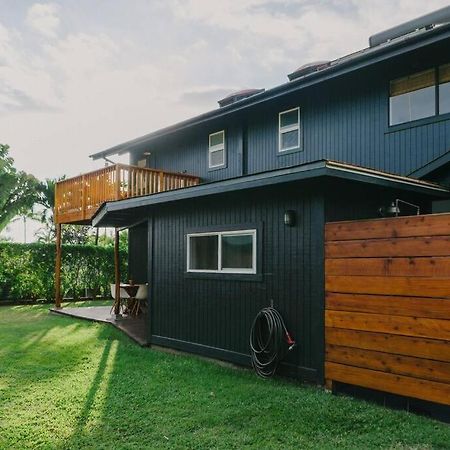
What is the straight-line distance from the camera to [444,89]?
7.25 meters

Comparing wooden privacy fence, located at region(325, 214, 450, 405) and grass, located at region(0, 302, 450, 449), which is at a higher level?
wooden privacy fence, located at region(325, 214, 450, 405)

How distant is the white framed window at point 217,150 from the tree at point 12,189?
40.4ft

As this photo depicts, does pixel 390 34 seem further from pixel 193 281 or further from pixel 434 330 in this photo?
pixel 434 330

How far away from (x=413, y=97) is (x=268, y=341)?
15.2ft

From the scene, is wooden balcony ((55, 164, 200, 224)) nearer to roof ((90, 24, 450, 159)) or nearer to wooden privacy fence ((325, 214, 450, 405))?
roof ((90, 24, 450, 159))

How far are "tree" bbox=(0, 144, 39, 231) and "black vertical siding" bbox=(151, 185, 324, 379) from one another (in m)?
14.9

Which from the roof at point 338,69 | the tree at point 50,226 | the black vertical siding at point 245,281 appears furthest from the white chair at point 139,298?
A: the tree at point 50,226

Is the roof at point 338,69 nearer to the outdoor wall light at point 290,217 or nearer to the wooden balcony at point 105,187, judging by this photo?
the wooden balcony at point 105,187

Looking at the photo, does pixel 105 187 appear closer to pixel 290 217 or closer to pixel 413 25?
pixel 290 217

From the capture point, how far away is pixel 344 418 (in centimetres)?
419

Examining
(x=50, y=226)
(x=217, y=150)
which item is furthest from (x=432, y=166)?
(x=50, y=226)

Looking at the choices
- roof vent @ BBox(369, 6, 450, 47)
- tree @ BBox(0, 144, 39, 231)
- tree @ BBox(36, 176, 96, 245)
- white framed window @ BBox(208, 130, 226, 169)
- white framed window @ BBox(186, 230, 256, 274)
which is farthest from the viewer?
tree @ BBox(36, 176, 96, 245)

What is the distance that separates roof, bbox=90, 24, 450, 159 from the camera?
22.5 feet

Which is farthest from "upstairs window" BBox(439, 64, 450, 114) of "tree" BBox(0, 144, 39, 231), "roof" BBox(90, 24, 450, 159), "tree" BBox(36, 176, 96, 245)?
"tree" BBox(36, 176, 96, 245)
